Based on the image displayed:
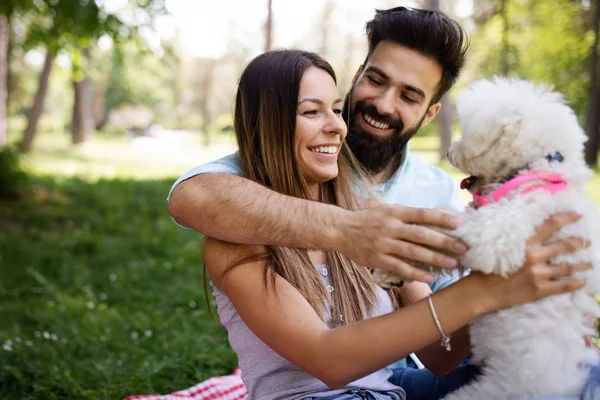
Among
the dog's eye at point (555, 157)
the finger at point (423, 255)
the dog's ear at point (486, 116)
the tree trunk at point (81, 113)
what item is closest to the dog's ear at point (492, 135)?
the dog's ear at point (486, 116)

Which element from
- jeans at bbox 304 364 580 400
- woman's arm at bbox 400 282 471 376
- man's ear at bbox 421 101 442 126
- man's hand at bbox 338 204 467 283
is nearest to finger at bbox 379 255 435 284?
man's hand at bbox 338 204 467 283

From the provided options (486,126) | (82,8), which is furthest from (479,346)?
(82,8)

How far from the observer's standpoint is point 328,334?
6.03 feet

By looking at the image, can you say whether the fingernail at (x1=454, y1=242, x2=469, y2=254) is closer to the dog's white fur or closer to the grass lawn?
the dog's white fur

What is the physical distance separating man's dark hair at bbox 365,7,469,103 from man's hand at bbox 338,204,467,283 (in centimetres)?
193

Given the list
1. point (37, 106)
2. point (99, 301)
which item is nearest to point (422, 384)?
point (99, 301)

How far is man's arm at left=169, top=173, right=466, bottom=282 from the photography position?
5.53 ft

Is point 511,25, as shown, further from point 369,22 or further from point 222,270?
point 222,270

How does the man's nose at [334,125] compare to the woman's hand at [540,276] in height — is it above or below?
above

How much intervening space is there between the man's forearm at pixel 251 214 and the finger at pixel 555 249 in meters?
0.58

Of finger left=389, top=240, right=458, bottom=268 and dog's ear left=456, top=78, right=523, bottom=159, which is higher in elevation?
dog's ear left=456, top=78, right=523, bottom=159

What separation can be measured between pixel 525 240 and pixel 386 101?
6.21 ft

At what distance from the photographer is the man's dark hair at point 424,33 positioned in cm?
339

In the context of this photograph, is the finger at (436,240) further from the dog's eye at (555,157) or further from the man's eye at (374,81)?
the man's eye at (374,81)
